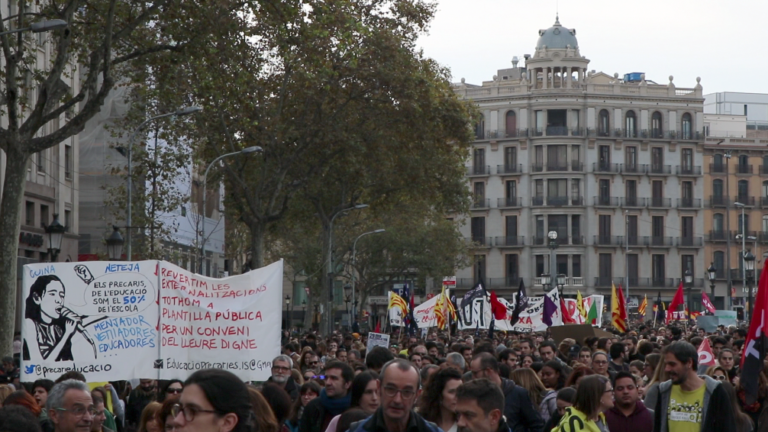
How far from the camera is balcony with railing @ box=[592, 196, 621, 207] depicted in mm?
93562

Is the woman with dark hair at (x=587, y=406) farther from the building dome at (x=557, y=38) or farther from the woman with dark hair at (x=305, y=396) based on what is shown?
the building dome at (x=557, y=38)

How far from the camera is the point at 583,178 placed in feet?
305

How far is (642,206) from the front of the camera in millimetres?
94312

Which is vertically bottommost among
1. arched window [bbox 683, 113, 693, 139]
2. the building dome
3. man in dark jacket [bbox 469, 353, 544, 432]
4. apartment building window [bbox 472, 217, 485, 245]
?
man in dark jacket [bbox 469, 353, 544, 432]

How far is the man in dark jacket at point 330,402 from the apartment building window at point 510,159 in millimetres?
85014

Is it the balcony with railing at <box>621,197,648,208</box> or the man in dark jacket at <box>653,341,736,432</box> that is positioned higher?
the balcony with railing at <box>621,197,648,208</box>

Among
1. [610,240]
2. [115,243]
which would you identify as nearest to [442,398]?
[115,243]

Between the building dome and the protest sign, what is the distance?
83.9 meters

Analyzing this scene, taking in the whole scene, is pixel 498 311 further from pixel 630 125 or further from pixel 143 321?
pixel 630 125

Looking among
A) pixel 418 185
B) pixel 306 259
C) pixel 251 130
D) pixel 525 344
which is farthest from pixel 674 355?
pixel 306 259

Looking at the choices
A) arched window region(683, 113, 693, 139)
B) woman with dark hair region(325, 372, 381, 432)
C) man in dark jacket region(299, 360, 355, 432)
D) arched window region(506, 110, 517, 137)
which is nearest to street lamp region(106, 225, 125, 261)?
man in dark jacket region(299, 360, 355, 432)

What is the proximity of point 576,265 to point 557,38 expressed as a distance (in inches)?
649

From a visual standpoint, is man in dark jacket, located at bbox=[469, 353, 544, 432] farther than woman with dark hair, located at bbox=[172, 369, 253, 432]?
Yes

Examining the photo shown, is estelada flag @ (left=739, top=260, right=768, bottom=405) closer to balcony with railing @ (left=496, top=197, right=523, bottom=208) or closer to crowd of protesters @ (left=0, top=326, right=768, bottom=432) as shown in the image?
crowd of protesters @ (left=0, top=326, right=768, bottom=432)
